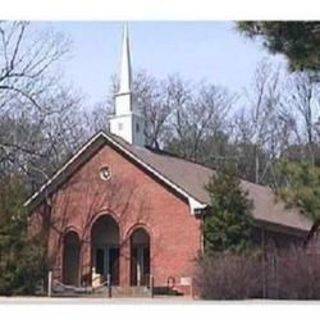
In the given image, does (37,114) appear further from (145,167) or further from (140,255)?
(140,255)

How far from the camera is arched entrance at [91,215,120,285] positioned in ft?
23.6

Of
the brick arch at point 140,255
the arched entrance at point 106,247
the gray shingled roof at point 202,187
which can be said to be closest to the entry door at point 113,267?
the arched entrance at point 106,247

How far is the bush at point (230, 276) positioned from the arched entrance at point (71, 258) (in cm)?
87

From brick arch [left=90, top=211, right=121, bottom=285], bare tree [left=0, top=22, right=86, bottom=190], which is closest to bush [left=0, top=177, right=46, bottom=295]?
bare tree [left=0, top=22, right=86, bottom=190]

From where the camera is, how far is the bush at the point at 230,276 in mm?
6953

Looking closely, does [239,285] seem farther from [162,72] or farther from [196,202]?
[162,72]

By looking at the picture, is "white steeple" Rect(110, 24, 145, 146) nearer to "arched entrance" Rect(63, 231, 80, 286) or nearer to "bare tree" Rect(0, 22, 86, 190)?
"bare tree" Rect(0, 22, 86, 190)

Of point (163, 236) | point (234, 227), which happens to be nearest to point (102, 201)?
point (163, 236)

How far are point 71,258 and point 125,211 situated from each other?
0.51 metres

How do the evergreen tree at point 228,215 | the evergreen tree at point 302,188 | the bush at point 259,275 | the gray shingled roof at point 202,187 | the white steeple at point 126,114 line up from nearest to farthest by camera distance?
the evergreen tree at point 302,188, the gray shingled roof at point 202,187, the bush at point 259,275, the evergreen tree at point 228,215, the white steeple at point 126,114

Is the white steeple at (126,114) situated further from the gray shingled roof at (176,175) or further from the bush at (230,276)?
the bush at (230,276)

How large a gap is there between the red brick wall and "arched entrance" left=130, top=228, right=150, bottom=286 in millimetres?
42

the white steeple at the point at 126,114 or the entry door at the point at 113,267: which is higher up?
the white steeple at the point at 126,114

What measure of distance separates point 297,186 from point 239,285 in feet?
2.70
